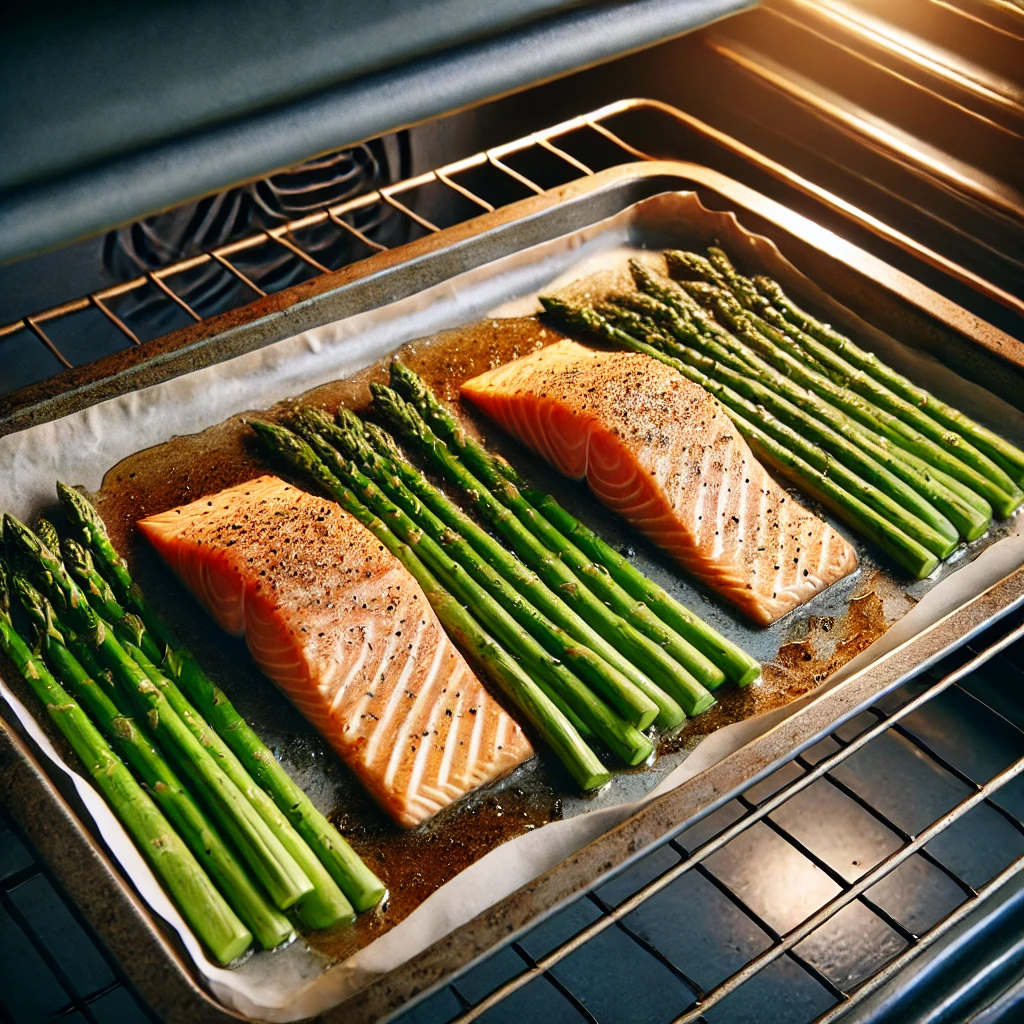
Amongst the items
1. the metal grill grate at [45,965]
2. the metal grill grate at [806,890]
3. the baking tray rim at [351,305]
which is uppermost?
the baking tray rim at [351,305]

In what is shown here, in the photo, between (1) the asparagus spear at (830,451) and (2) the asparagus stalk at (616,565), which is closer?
(2) the asparagus stalk at (616,565)

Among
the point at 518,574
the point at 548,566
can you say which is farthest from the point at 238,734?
the point at 548,566

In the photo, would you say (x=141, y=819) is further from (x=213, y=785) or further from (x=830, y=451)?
(x=830, y=451)

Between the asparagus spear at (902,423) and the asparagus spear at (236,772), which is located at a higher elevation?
the asparagus spear at (902,423)

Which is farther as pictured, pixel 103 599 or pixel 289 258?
pixel 289 258

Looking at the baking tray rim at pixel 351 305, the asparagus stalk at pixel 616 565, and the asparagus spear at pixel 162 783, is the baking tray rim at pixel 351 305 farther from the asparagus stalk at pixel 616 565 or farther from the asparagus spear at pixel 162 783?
the asparagus spear at pixel 162 783

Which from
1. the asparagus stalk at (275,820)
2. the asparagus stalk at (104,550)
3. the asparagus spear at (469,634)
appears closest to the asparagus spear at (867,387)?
the asparagus spear at (469,634)

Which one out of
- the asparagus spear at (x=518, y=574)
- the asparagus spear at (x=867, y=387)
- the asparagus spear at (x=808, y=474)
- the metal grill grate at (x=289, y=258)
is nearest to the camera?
the asparagus spear at (x=518, y=574)
